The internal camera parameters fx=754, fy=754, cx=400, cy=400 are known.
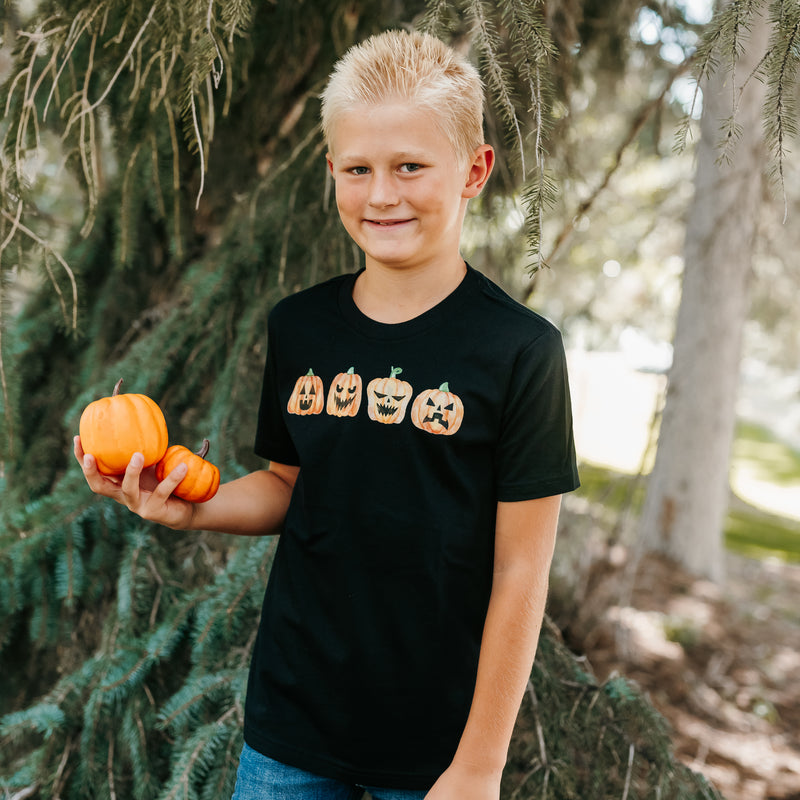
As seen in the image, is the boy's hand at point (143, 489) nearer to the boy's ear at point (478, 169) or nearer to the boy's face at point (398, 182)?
the boy's face at point (398, 182)

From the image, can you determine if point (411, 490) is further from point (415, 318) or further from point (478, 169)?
point (478, 169)

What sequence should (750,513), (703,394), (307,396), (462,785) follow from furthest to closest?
(750,513) → (703,394) → (307,396) → (462,785)

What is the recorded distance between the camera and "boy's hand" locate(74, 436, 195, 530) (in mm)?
1394

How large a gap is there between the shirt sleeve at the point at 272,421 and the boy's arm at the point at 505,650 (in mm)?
570

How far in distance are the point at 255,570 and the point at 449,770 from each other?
3.14 feet

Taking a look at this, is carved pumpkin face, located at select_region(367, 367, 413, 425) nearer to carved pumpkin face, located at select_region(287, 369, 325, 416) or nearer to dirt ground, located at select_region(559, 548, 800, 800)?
carved pumpkin face, located at select_region(287, 369, 325, 416)

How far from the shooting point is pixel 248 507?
1.62 meters

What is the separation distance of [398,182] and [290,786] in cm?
115

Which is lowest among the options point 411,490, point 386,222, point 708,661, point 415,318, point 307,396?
point 708,661

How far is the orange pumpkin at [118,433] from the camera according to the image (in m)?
1.42

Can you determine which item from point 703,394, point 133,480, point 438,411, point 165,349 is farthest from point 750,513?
point 133,480

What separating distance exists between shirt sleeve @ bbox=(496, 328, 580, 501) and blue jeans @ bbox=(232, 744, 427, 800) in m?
0.61

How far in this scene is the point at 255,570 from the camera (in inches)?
83.2

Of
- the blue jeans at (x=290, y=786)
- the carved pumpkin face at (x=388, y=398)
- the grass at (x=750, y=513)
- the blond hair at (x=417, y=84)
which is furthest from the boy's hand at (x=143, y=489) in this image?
the grass at (x=750, y=513)
